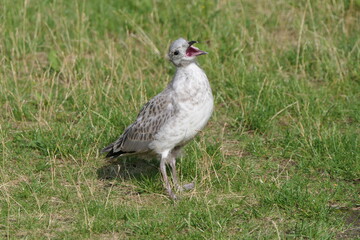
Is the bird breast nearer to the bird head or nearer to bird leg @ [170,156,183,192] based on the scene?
the bird head

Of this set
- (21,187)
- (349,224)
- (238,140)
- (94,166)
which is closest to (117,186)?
(94,166)

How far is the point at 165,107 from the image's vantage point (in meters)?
6.49

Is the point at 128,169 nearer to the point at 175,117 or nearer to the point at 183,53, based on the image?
the point at 175,117

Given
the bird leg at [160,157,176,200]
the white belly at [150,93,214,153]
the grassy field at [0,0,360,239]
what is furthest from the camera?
the bird leg at [160,157,176,200]

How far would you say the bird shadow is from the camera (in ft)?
23.2

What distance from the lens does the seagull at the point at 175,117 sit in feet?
20.7

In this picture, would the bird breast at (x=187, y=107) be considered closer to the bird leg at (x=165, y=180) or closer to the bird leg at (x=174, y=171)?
the bird leg at (x=165, y=180)

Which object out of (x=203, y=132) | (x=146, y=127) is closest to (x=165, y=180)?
(x=146, y=127)

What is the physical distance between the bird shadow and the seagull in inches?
11.5

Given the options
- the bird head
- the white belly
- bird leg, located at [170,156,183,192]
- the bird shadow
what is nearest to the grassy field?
the bird shadow

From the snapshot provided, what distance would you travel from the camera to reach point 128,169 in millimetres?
7277

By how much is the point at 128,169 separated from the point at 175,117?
122 cm

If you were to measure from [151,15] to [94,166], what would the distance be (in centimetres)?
336

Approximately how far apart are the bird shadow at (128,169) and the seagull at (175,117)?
11.5 inches
